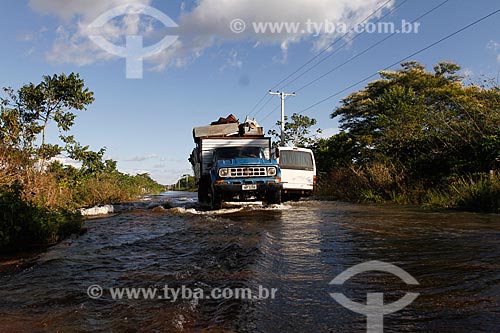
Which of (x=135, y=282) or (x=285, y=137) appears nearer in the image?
(x=135, y=282)

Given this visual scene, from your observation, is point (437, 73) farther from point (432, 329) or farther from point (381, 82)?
point (432, 329)

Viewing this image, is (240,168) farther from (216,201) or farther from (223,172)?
(216,201)

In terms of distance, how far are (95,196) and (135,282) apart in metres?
14.7

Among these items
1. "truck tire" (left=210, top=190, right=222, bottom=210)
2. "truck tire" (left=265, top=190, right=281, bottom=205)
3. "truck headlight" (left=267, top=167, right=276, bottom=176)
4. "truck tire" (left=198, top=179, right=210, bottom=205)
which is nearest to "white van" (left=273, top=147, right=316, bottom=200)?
"truck tire" (left=265, top=190, right=281, bottom=205)

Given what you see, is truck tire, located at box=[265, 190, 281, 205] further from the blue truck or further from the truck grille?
the truck grille

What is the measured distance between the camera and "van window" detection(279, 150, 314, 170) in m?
14.1

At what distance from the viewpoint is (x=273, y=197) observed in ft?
37.7

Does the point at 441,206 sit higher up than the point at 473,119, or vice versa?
the point at 473,119

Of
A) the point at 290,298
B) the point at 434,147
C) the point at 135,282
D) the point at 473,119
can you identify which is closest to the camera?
the point at 290,298

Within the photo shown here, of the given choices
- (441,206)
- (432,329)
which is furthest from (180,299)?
(441,206)

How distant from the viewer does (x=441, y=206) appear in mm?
11000

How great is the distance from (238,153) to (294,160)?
2.95m

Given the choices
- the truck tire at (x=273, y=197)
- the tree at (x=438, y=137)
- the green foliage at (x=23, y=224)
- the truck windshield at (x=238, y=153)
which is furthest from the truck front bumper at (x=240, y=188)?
the tree at (x=438, y=137)

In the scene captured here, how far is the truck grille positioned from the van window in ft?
10.7
